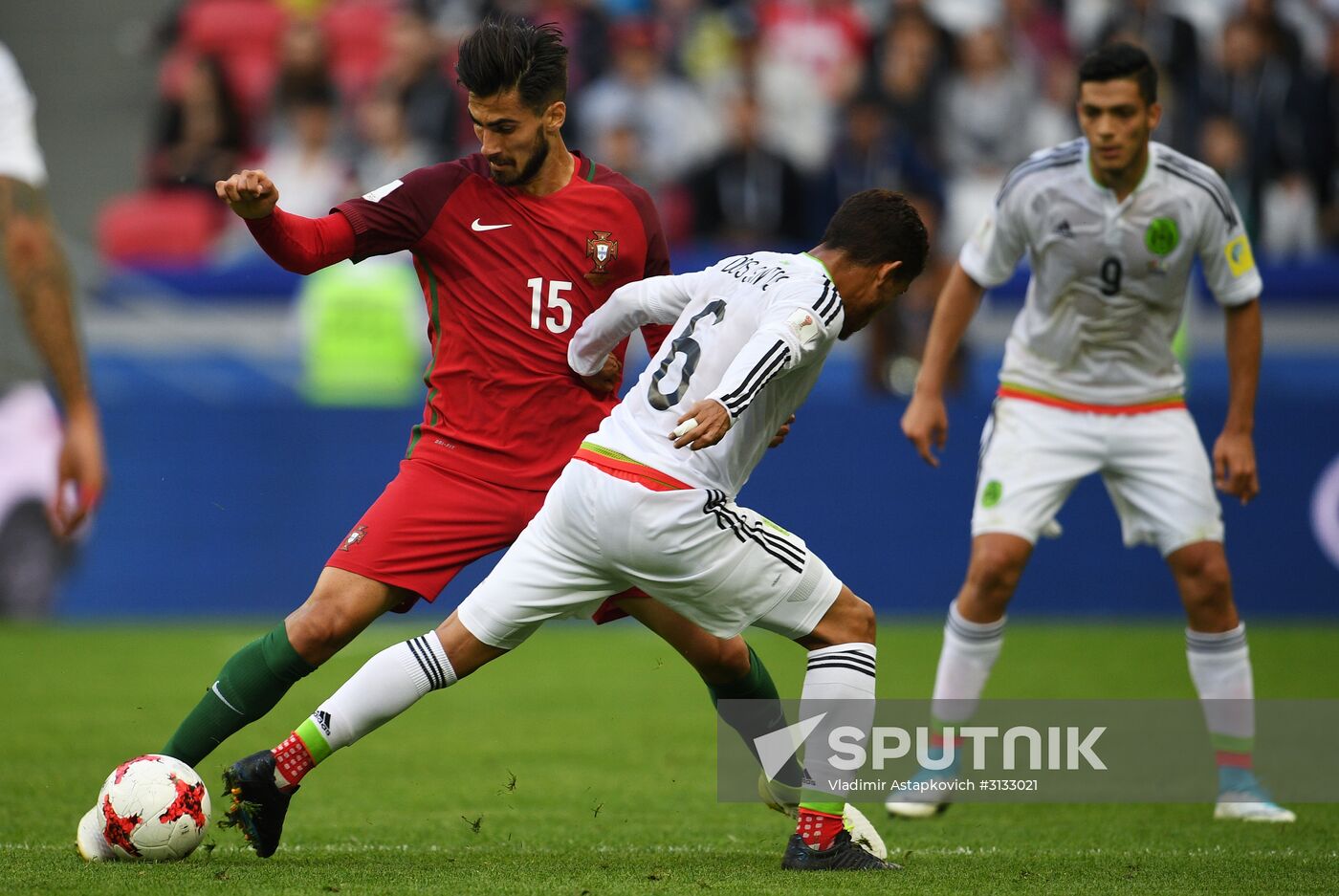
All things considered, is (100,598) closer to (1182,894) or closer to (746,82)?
(746,82)

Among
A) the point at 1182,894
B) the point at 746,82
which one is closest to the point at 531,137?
the point at 1182,894

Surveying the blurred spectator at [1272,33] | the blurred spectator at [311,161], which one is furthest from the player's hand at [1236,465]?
the blurred spectator at [311,161]

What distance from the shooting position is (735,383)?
14.8ft

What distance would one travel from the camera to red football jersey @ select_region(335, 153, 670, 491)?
5.50m

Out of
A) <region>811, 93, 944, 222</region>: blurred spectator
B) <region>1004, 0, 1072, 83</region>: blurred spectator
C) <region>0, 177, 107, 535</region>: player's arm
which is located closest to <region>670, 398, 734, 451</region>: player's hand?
<region>0, 177, 107, 535</region>: player's arm

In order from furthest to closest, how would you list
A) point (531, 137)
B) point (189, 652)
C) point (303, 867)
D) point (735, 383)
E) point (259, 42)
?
point (259, 42) < point (189, 652) < point (531, 137) < point (303, 867) < point (735, 383)

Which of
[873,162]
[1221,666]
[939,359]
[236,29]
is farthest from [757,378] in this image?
[236,29]

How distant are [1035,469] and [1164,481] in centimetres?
45

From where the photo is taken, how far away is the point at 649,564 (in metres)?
4.91

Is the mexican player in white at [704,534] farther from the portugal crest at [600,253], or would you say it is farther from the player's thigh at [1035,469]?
the player's thigh at [1035,469]

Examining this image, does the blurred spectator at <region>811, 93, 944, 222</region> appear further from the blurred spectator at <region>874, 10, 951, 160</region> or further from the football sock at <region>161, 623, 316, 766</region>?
the football sock at <region>161, 623, 316, 766</region>

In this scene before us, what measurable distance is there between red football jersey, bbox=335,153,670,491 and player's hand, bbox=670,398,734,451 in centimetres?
115

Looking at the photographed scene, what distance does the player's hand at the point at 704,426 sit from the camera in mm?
4406

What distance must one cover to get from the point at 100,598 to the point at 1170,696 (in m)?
6.93
